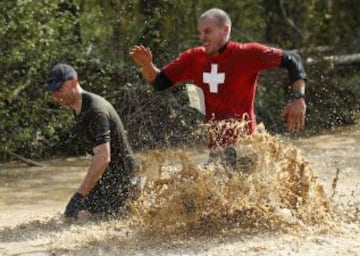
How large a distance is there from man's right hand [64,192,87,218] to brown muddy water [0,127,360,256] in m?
0.11

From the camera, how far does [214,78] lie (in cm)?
Result: 741

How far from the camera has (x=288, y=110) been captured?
7008 millimetres

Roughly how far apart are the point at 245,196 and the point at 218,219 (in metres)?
0.29

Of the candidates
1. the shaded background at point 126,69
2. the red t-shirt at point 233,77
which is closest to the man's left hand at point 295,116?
the red t-shirt at point 233,77

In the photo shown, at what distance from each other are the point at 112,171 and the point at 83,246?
1.12 metres

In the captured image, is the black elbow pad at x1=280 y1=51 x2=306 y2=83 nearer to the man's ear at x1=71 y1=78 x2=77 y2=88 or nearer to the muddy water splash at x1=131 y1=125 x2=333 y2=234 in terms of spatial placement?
the muddy water splash at x1=131 y1=125 x2=333 y2=234

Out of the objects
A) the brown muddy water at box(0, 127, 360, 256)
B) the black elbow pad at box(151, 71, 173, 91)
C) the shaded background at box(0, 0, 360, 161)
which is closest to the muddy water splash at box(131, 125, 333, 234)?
the brown muddy water at box(0, 127, 360, 256)

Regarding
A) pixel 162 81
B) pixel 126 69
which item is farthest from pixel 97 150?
pixel 126 69

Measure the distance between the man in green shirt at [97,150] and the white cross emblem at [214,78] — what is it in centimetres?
89

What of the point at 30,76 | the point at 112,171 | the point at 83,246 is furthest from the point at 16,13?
the point at 83,246

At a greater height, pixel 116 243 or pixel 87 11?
pixel 87 11

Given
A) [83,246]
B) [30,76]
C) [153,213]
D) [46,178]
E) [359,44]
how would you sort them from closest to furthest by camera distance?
[83,246] → [153,213] → [46,178] → [30,76] → [359,44]

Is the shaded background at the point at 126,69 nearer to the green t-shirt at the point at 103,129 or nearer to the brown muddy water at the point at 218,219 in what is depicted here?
the green t-shirt at the point at 103,129

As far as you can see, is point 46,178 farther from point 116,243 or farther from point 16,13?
point 116,243
